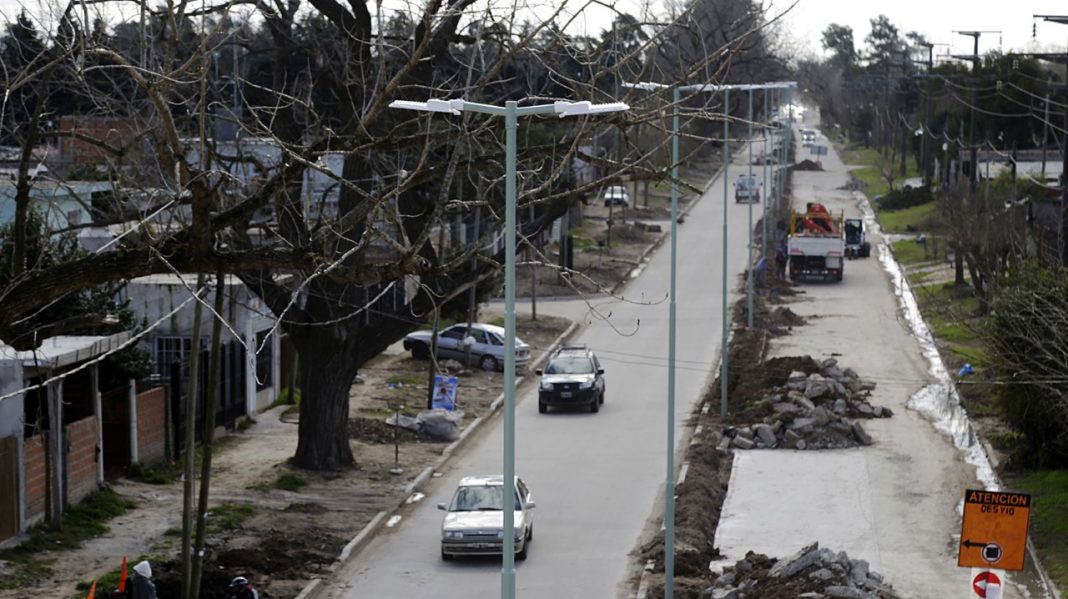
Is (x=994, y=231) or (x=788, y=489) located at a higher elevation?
(x=994, y=231)

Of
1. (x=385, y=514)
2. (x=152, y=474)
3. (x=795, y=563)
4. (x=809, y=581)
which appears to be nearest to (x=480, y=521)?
(x=385, y=514)

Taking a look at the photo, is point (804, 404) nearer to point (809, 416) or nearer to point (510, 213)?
point (809, 416)

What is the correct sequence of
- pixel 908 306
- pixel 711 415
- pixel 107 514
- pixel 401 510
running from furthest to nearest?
pixel 908 306 < pixel 711 415 < pixel 401 510 < pixel 107 514

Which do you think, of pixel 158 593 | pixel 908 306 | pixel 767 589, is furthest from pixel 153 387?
pixel 908 306

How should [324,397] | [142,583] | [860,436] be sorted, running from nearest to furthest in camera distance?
[142,583] < [324,397] < [860,436]

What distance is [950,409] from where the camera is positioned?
35.3m

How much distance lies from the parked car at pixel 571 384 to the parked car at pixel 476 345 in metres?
4.87

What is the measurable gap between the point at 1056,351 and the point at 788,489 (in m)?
5.76

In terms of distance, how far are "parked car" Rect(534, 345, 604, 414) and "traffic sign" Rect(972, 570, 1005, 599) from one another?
22.2 m

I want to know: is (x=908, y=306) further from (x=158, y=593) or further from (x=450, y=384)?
(x=158, y=593)

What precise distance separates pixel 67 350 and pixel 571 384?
1618 cm

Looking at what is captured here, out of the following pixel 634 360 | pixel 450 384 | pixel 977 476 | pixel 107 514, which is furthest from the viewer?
pixel 634 360

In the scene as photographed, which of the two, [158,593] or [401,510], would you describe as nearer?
[158,593]

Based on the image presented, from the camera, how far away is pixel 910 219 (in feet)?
279
